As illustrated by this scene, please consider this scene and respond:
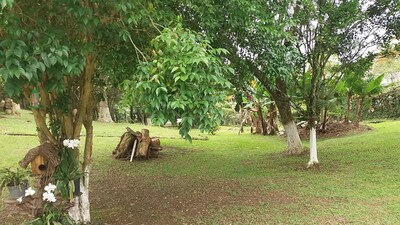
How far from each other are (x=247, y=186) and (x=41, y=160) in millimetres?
3519

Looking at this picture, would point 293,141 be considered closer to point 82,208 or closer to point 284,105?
point 284,105

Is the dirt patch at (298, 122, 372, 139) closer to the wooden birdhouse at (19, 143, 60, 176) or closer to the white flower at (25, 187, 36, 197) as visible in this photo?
the wooden birdhouse at (19, 143, 60, 176)

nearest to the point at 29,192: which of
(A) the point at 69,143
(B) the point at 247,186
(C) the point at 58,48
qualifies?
(A) the point at 69,143

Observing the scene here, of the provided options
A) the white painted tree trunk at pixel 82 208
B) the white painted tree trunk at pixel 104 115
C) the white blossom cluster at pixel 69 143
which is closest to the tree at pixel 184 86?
the white blossom cluster at pixel 69 143

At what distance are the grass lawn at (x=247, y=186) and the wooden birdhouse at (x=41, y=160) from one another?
123 cm

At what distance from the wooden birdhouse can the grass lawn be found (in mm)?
1234

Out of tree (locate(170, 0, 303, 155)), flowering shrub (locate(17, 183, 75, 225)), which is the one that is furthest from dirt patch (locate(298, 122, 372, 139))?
flowering shrub (locate(17, 183, 75, 225))

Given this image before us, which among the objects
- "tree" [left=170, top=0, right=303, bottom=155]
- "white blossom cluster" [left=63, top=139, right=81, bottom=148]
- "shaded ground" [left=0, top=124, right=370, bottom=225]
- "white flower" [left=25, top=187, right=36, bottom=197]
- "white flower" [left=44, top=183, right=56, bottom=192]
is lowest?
"shaded ground" [left=0, top=124, right=370, bottom=225]

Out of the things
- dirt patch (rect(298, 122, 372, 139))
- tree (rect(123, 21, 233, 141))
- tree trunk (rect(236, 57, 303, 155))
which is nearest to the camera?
tree (rect(123, 21, 233, 141))

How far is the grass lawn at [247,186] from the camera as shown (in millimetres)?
4539

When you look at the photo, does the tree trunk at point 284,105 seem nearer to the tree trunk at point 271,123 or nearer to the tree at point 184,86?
the tree at point 184,86

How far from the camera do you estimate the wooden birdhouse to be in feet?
11.7

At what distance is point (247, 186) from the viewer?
5.96 metres

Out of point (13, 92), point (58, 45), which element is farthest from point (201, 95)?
point (13, 92)
